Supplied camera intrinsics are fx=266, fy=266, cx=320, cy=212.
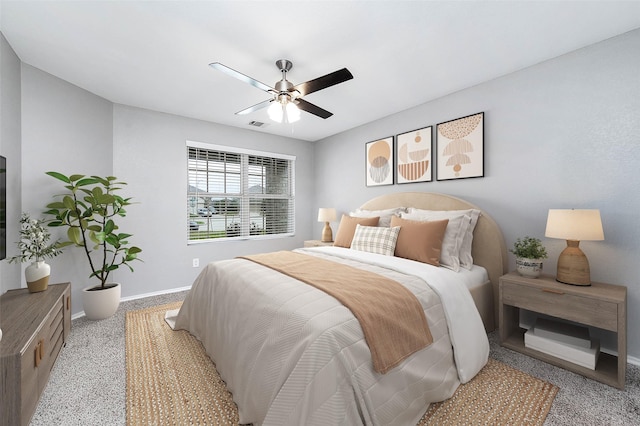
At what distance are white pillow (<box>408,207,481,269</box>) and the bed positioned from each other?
0.53ft

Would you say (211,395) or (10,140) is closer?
(211,395)

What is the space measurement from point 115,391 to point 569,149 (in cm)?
393

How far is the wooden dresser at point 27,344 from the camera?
4.25ft

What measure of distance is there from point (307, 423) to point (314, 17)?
2.34 metres

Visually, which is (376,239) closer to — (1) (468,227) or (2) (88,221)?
(1) (468,227)

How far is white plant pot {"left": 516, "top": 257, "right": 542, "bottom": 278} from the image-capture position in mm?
2195

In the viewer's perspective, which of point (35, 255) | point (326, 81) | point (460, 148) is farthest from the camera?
point (460, 148)

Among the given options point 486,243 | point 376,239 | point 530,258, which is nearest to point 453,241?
point 486,243

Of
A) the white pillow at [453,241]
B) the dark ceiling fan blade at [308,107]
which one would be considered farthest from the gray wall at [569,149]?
the dark ceiling fan blade at [308,107]

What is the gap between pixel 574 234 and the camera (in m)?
→ 1.93

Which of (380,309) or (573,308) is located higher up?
(380,309)

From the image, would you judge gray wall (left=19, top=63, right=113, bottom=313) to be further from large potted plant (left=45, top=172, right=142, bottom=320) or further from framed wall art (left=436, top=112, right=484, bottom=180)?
framed wall art (left=436, top=112, right=484, bottom=180)

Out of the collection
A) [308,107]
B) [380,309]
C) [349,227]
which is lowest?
[380,309]

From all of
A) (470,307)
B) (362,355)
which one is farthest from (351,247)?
(362,355)
